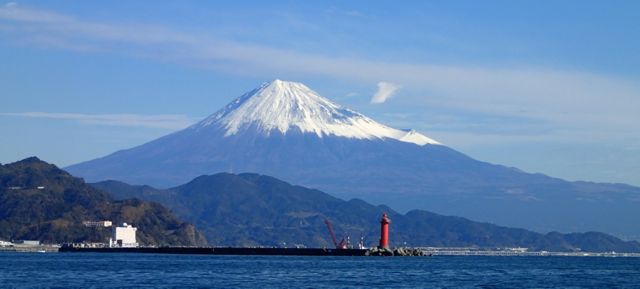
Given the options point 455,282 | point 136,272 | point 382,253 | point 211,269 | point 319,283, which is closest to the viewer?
point 319,283

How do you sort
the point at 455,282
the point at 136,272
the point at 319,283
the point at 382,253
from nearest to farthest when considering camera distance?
the point at 319,283, the point at 455,282, the point at 136,272, the point at 382,253

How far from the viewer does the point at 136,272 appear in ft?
401

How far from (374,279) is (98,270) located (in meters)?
28.3

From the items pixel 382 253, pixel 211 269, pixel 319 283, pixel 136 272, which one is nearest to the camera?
pixel 319 283

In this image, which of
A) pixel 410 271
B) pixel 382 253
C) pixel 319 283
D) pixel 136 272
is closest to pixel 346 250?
pixel 382 253

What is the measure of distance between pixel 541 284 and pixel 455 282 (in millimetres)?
7121

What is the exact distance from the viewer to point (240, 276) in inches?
4569

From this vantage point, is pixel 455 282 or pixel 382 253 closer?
pixel 455 282

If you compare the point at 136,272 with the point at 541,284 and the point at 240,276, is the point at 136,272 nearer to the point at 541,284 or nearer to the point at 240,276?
the point at 240,276

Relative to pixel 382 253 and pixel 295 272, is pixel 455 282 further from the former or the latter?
pixel 382 253

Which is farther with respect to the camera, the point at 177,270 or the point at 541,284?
the point at 177,270

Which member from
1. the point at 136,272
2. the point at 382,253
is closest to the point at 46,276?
the point at 136,272

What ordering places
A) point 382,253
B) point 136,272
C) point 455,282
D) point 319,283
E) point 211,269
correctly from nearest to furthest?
point 319,283
point 455,282
point 136,272
point 211,269
point 382,253

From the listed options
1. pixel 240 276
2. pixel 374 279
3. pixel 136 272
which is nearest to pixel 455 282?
pixel 374 279
